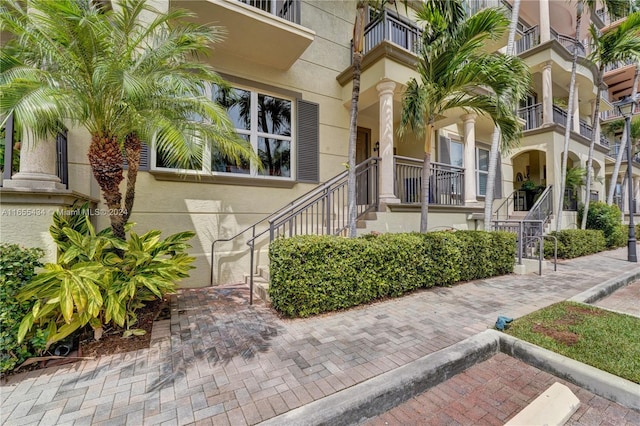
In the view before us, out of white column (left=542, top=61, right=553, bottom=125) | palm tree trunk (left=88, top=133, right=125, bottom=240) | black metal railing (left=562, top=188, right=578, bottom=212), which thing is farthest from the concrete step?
black metal railing (left=562, top=188, right=578, bottom=212)

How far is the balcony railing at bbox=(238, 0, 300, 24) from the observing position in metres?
6.61

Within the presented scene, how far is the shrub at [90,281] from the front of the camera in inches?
112

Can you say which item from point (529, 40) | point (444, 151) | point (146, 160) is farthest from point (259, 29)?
point (529, 40)

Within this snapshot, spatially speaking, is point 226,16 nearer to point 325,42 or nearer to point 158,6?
→ point 158,6

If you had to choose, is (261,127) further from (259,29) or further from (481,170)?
(481,170)

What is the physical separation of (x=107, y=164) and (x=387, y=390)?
13.5 feet

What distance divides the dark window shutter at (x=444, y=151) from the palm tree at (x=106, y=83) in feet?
28.9

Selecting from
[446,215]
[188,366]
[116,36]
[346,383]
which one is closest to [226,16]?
[116,36]

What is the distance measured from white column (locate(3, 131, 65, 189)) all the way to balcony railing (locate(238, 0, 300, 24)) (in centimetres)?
532

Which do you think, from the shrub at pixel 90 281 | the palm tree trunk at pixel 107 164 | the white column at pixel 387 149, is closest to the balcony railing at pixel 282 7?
the white column at pixel 387 149

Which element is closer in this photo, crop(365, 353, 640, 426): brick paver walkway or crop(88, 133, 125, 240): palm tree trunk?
crop(365, 353, 640, 426): brick paver walkway

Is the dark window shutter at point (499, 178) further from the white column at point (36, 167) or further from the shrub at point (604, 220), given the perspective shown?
the white column at point (36, 167)

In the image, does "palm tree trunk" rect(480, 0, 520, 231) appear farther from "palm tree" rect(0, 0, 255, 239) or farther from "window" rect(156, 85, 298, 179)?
"palm tree" rect(0, 0, 255, 239)

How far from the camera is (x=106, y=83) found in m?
3.13
